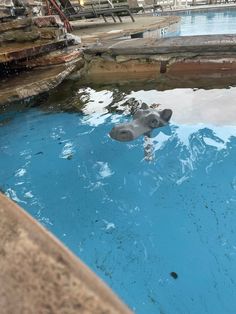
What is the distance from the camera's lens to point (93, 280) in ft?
2.51

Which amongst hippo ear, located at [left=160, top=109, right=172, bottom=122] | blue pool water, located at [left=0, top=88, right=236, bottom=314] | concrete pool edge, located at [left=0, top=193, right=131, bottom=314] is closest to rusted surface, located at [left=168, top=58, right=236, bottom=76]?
blue pool water, located at [left=0, top=88, right=236, bottom=314]

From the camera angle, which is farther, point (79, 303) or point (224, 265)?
point (224, 265)

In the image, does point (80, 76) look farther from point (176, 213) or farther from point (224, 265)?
point (224, 265)

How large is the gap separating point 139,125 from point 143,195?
1095 millimetres

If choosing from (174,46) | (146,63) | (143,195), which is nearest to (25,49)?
(146,63)

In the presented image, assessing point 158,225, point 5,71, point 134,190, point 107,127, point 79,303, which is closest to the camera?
point 79,303

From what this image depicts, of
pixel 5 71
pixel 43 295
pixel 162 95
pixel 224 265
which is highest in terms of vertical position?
pixel 43 295

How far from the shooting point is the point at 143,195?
11.1ft

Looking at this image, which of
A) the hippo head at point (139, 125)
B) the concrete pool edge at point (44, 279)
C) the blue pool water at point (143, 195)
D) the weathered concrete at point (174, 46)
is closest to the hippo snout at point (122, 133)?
the hippo head at point (139, 125)

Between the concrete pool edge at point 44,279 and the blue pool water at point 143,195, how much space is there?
1.67 meters

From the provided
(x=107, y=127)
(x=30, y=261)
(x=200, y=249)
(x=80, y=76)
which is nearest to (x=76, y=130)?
(x=107, y=127)

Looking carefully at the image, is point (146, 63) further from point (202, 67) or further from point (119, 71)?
point (202, 67)

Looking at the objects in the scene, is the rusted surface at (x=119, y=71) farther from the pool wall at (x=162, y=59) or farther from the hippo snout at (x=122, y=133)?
the hippo snout at (x=122, y=133)

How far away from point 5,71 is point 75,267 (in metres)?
6.37
